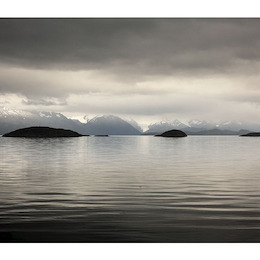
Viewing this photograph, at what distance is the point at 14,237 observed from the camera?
1370cm

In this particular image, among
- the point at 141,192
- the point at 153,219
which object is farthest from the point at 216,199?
the point at 153,219

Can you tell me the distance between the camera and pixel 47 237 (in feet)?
44.8

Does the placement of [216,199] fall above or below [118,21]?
below

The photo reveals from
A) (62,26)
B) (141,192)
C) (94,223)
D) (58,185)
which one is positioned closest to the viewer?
(94,223)

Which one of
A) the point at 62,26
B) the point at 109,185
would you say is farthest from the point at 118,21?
the point at 109,185

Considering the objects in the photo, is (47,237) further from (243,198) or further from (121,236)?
(243,198)

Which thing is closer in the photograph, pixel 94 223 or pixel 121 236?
pixel 121 236

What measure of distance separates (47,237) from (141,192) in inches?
440

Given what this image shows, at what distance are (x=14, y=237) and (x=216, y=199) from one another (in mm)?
11999

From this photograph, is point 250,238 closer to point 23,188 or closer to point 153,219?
point 153,219

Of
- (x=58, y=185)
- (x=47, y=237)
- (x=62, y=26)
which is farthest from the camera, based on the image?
(x=62, y=26)

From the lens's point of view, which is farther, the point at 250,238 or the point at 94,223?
the point at 94,223

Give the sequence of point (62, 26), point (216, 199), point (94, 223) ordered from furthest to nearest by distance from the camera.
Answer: point (62, 26)
point (216, 199)
point (94, 223)

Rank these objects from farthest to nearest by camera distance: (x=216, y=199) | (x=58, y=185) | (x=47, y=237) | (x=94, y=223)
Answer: (x=58, y=185) → (x=216, y=199) → (x=94, y=223) → (x=47, y=237)
